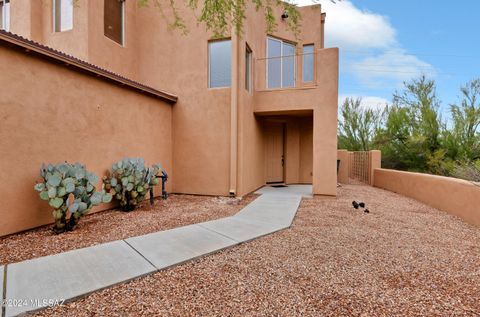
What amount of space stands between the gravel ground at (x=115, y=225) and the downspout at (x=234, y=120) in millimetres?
729

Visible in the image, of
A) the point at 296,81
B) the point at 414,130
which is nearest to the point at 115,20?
the point at 296,81

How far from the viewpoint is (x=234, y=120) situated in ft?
26.0

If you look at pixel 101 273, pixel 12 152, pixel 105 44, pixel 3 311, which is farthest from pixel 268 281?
pixel 105 44

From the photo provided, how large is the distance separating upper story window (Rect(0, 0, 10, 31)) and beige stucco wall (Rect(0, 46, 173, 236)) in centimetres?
638

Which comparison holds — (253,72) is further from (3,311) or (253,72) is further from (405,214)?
(3,311)

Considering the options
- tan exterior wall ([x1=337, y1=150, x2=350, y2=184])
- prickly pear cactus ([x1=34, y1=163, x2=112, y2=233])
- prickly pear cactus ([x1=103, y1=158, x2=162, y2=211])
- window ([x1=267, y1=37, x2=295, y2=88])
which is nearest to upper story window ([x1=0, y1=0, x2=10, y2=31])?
prickly pear cactus ([x1=103, y1=158, x2=162, y2=211])

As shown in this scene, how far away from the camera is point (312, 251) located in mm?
3871

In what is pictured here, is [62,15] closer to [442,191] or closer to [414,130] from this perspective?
[442,191]

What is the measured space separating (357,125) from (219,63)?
11763 mm

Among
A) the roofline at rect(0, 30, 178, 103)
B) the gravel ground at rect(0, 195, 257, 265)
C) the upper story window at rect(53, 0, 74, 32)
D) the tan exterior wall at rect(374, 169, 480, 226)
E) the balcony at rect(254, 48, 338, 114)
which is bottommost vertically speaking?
the gravel ground at rect(0, 195, 257, 265)

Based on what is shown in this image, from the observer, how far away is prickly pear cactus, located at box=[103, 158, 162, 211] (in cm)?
593

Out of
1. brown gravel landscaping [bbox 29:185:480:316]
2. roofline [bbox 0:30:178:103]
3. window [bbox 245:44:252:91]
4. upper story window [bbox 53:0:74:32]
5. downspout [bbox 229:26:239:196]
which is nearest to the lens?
brown gravel landscaping [bbox 29:185:480:316]

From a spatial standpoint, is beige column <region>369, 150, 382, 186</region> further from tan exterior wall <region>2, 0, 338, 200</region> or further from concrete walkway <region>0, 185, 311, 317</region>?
concrete walkway <region>0, 185, 311, 317</region>

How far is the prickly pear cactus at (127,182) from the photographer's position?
19.4 feet
